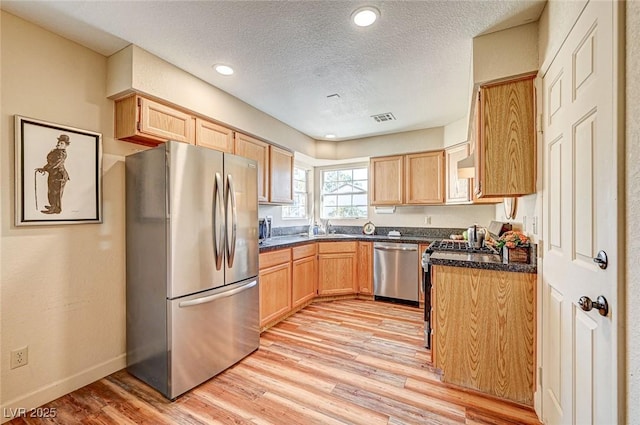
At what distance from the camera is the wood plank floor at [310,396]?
5.58 feet

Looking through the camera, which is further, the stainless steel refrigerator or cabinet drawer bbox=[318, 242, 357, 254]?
cabinet drawer bbox=[318, 242, 357, 254]

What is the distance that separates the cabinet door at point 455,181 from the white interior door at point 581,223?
203cm

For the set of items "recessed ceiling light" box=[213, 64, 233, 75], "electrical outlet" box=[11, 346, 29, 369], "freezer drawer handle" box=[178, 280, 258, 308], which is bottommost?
"electrical outlet" box=[11, 346, 29, 369]

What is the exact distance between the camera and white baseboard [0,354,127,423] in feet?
A: 5.61

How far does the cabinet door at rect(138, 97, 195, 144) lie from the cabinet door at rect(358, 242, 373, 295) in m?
2.72

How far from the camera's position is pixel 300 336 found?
9.34 feet

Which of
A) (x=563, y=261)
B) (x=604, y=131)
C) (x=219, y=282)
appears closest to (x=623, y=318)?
(x=563, y=261)

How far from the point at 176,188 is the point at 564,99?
2330mm

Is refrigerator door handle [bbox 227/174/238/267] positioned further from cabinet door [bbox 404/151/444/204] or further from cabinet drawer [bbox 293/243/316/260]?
cabinet door [bbox 404/151/444/204]

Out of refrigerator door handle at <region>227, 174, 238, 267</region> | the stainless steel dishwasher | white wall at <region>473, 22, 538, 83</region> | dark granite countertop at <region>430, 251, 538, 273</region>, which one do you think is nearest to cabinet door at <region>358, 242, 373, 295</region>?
the stainless steel dishwasher

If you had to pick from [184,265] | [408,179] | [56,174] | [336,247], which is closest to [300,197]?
[336,247]

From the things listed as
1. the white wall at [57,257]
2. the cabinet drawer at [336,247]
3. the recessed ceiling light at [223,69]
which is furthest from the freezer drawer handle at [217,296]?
the recessed ceiling light at [223,69]

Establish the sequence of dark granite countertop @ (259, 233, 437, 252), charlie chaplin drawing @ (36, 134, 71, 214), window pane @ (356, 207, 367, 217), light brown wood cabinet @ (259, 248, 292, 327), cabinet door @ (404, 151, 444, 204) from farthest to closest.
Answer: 1. window pane @ (356, 207, 367, 217)
2. cabinet door @ (404, 151, 444, 204)
3. dark granite countertop @ (259, 233, 437, 252)
4. light brown wood cabinet @ (259, 248, 292, 327)
5. charlie chaplin drawing @ (36, 134, 71, 214)

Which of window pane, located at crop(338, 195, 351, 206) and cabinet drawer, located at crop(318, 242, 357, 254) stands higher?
window pane, located at crop(338, 195, 351, 206)
